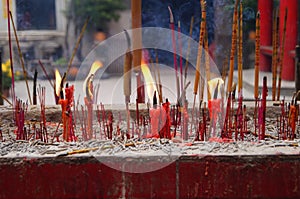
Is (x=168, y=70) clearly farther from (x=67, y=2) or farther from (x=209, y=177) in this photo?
(x=67, y=2)

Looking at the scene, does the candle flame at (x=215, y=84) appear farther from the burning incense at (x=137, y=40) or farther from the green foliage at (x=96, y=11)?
the green foliage at (x=96, y=11)

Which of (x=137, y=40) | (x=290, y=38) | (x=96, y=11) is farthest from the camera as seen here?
(x=96, y=11)

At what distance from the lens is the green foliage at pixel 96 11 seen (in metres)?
6.73

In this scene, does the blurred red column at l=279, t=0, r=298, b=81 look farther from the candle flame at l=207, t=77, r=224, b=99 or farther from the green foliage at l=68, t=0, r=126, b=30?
the green foliage at l=68, t=0, r=126, b=30

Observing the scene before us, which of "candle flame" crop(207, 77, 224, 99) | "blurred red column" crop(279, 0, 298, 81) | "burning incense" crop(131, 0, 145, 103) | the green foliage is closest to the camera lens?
"candle flame" crop(207, 77, 224, 99)

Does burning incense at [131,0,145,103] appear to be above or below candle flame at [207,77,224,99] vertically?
above


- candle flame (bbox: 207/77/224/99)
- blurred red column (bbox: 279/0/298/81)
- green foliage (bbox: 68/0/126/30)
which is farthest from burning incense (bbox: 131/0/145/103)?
green foliage (bbox: 68/0/126/30)

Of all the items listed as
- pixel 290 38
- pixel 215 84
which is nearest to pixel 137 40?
→ pixel 215 84

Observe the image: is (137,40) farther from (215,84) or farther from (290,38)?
(290,38)

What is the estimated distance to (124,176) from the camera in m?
1.24

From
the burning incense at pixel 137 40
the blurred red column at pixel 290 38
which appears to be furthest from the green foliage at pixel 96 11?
the burning incense at pixel 137 40

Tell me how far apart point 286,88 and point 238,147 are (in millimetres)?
2505

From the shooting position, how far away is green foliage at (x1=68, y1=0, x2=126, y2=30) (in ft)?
22.1

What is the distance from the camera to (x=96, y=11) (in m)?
6.98
